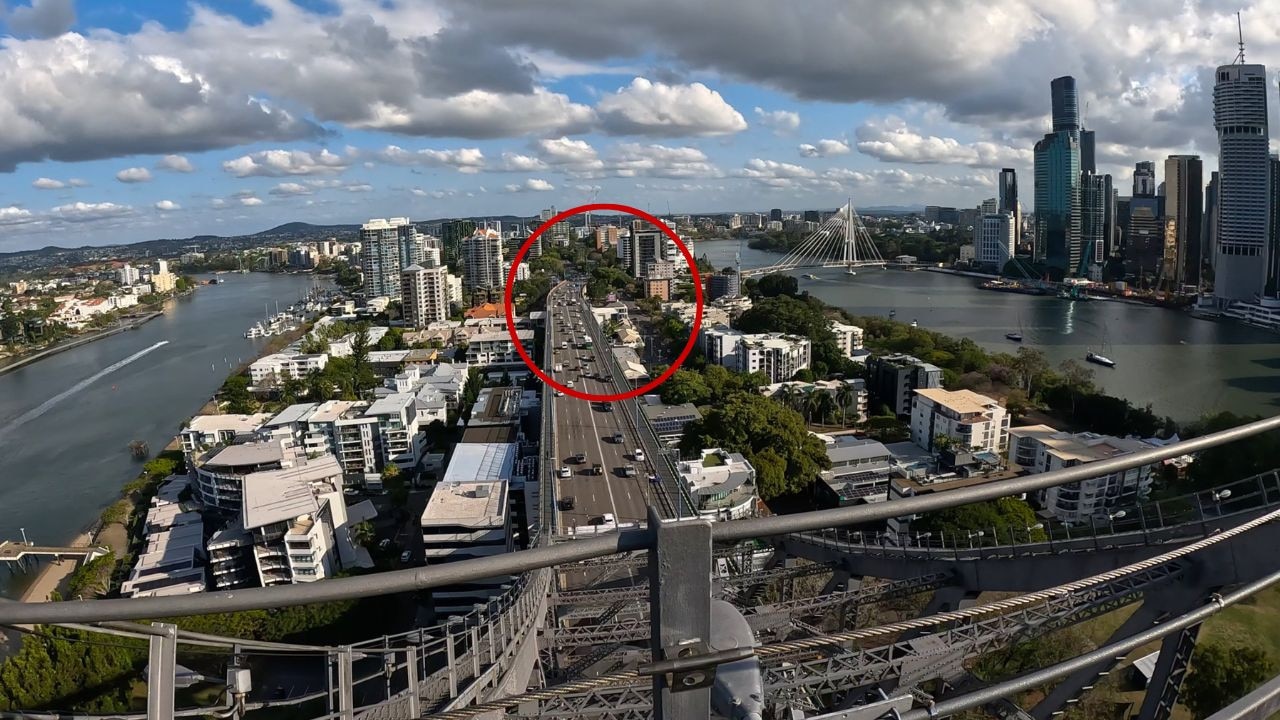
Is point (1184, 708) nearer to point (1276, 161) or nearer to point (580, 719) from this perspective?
point (580, 719)

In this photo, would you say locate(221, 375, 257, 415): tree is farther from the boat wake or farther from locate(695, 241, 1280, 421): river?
locate(695, 241, 1280, 421): river

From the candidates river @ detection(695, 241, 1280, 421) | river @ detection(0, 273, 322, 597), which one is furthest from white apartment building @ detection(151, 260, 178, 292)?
river @ detection(695, 241, 1280, 421)

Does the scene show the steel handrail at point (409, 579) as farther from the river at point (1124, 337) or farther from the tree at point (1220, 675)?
the river at point (1124, 337)

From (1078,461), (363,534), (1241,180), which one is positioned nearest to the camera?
(363,534)

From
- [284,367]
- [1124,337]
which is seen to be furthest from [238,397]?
[1124,337]

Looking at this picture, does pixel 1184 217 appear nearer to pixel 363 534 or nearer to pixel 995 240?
pixel 995 240

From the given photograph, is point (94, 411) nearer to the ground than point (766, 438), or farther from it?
nearer to the ground
